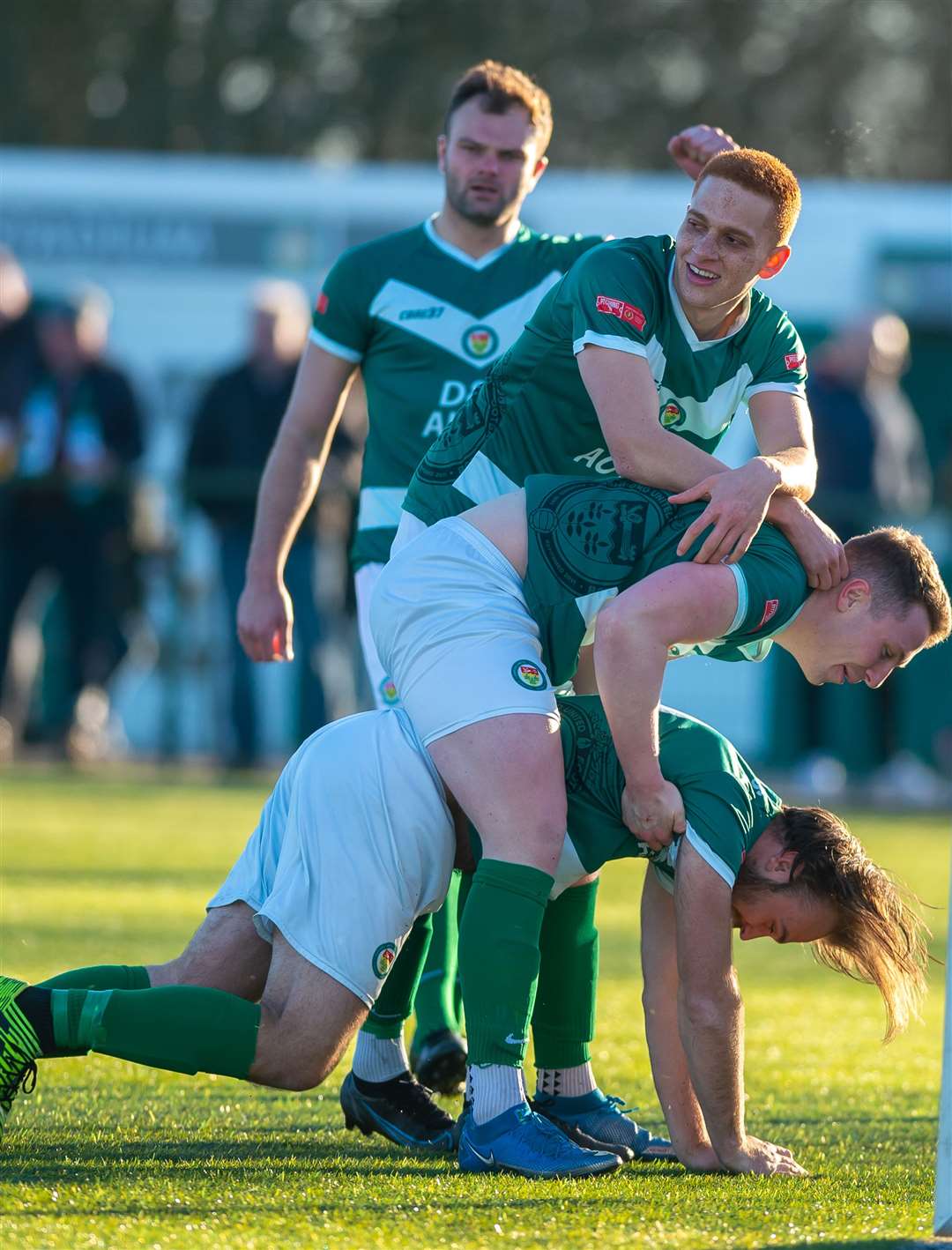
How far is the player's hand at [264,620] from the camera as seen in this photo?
4.86 meters

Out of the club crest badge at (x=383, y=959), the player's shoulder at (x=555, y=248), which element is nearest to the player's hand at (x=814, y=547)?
the club crest badge at (x=383, y=959)

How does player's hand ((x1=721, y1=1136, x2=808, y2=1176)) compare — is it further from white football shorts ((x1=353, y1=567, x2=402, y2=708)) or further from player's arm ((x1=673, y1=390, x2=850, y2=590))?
white football shorts ((x1=353, y1=567, x2=402, y2=708))

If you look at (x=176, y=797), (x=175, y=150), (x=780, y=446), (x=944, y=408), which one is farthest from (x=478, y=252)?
(x=175, y=150)

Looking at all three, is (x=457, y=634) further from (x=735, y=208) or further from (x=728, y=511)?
(x=735, y=208)

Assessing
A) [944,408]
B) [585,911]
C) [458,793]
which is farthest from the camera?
[944,408]

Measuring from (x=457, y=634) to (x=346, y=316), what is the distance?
1.52m

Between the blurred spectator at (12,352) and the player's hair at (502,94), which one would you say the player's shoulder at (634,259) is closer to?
the player's hair at (502,94)

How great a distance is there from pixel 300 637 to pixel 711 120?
1269 cm

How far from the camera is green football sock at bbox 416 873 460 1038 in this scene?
4.51m

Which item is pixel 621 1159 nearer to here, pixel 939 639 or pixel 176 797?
pixel 939 639

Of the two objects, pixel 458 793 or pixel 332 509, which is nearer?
pixel 458 793

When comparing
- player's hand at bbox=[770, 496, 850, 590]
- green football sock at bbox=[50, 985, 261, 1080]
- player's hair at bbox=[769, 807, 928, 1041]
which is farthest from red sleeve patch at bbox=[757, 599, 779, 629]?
green football sock at bbox=[50, 985, 261, 1080]

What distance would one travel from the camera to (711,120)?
21562 mm

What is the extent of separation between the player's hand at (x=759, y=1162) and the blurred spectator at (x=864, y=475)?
7.53 m
